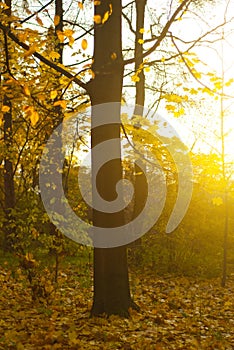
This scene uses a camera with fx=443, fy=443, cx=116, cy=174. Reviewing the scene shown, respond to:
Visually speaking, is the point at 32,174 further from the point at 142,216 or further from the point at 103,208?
the point at 142,216

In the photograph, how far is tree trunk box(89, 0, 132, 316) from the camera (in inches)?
250

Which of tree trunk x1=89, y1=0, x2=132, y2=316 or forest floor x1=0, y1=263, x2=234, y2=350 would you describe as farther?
tree trunk x1=89, y1=0, x2=132, y2=316

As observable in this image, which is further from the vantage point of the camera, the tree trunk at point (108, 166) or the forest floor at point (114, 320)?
the tree trunk at point (108, 166)

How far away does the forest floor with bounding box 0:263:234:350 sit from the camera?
17.6 feet

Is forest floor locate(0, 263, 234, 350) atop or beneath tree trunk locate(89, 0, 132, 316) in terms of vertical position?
beneath

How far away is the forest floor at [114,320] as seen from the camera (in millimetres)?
5355

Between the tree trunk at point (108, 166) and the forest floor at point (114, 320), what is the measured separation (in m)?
0.32

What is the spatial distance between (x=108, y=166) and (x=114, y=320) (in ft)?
7.11

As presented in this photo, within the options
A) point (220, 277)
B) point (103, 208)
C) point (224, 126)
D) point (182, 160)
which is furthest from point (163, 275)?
point (103, 208)

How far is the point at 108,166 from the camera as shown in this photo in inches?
251

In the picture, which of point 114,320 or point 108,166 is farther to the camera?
point 108,166

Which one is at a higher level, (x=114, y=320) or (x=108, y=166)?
(x=108, y=166)

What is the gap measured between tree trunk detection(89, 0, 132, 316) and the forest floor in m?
0.32

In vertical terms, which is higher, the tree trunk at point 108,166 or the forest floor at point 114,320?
the tree trunk at point 108,166
